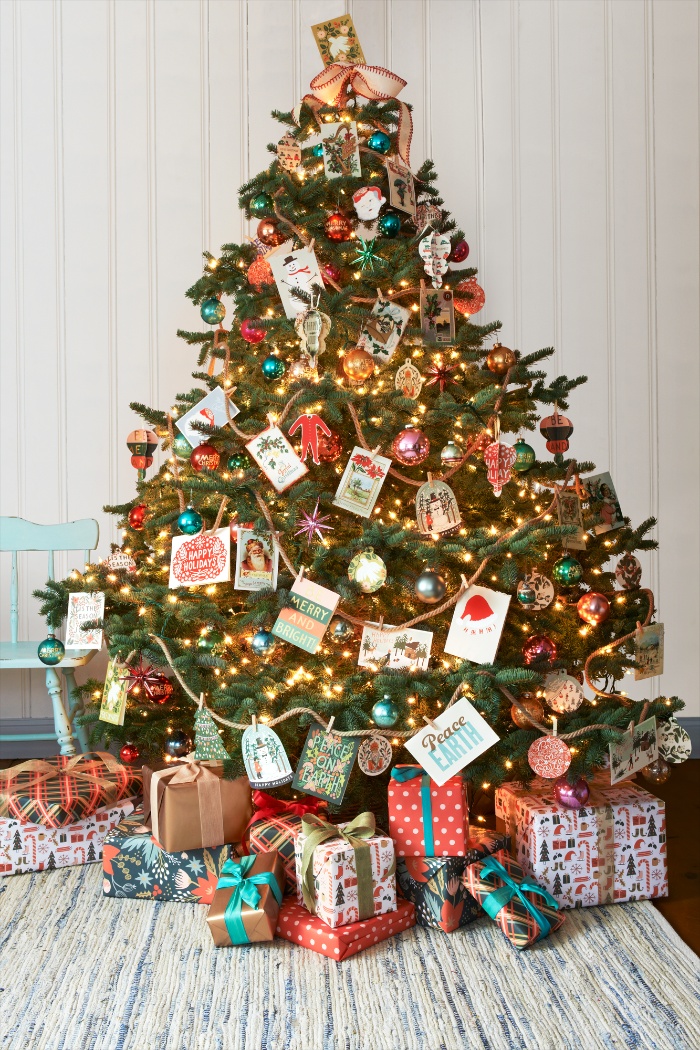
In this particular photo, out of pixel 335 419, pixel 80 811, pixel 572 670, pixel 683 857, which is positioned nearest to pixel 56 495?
pixel 80 811

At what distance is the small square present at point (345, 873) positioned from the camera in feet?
4.89

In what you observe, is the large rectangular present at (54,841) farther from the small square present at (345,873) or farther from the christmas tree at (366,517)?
the small square present at (345,873)

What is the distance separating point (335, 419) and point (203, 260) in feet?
4.17

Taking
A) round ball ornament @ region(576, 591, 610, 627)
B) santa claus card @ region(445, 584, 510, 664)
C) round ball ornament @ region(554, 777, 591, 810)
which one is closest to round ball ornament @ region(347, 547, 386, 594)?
santa claus card @ region(445, 584, 510, 664)

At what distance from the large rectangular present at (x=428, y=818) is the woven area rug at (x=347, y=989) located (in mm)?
A: 145

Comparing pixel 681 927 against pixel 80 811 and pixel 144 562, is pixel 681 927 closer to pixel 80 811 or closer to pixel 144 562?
pixel 80 811

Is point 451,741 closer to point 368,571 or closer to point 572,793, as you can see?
point 572,793

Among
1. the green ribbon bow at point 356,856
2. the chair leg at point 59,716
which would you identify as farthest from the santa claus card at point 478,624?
the chair leg at point 59,716

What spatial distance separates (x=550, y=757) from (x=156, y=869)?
2.63 ft

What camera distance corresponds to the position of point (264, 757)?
1.68 metres

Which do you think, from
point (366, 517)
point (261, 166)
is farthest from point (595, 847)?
point (261, 166)

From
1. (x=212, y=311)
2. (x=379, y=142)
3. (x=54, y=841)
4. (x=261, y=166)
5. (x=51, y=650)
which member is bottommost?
(x=54, y=841)

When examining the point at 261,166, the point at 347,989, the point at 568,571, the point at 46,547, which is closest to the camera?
the point at 347,989

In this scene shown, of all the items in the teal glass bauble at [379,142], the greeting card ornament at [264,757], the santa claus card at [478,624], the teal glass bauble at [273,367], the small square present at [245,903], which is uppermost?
the teal glass bauble at [379,142]
